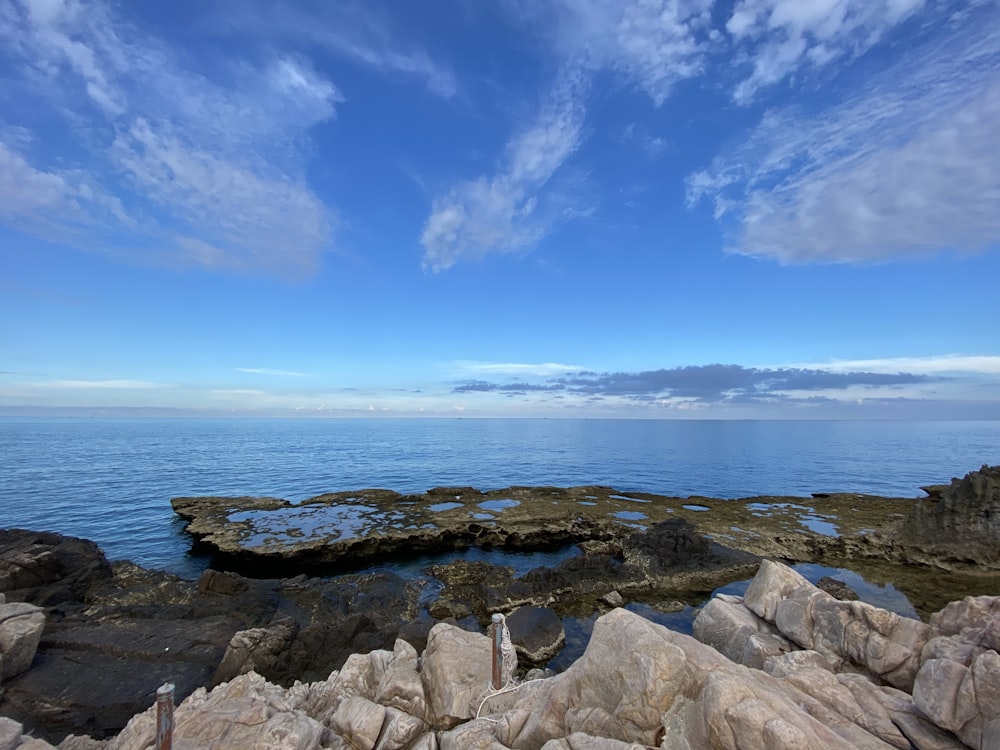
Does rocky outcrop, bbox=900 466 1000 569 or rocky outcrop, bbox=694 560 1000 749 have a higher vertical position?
rocky outcrop, bbox=694 560 1000 749

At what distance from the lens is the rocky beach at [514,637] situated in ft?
30.0

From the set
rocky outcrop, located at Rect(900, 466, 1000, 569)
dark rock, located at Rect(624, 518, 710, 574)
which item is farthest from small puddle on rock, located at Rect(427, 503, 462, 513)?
rocky outcrop, located at Rect(900, 466, 1000, 569)

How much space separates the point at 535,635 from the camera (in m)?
19.8

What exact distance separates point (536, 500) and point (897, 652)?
119 feet

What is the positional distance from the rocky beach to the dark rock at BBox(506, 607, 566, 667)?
94 mm

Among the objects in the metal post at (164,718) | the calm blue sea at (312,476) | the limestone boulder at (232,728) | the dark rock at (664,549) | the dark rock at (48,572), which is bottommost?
the calm blue sea at (312,476)

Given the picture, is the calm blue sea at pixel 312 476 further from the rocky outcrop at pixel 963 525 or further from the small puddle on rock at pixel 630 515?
the rocky outcrop at pixel 963 525

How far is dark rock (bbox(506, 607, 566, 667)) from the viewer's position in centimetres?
1903

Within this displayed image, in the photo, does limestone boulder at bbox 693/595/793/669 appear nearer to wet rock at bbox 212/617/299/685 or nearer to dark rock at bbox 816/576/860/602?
dark rock at bbox 816/576/860/602

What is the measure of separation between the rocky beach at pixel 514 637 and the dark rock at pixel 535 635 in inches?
3.7

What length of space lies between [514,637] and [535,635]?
3.39ft

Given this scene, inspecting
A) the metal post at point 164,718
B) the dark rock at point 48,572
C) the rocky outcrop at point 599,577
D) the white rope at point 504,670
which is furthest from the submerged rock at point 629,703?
the dark rock at point 48,572

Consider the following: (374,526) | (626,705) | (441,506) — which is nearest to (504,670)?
(626,705)

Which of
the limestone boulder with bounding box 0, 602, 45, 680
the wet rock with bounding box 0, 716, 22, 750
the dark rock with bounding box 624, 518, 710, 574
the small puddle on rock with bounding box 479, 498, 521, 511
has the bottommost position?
the small puddle on rock with bounding box 479, 498, 521, 511
